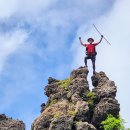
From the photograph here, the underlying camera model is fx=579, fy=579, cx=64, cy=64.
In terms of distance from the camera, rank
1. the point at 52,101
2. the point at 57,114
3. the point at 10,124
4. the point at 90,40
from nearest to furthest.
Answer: the point at 57,114 < the point at 10,124 < the point at 52,101 < the point at 90,40

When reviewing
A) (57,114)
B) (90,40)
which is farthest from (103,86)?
(57,114)

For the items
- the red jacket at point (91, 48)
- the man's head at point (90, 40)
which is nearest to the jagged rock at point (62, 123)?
the red jacket at point (91, 48)

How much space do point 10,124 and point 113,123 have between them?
11239mm

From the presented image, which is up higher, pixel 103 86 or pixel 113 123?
pixel 103 86

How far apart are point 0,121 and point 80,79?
401 inches

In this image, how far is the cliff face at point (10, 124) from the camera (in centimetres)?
6253

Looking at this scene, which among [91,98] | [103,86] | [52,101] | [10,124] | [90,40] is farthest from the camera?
[90,40]

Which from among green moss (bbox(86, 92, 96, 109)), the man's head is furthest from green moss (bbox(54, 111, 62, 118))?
the man's head

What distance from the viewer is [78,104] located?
62.8m

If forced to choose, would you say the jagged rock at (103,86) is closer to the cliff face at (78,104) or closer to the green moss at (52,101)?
the cliff face at (78,104)

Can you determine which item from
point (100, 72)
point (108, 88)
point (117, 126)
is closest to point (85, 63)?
point (100, 72)

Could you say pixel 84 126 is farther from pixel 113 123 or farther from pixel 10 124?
pixel 10 124

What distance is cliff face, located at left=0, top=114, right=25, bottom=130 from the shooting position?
2462 inches

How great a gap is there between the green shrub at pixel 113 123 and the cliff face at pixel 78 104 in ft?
2.43
